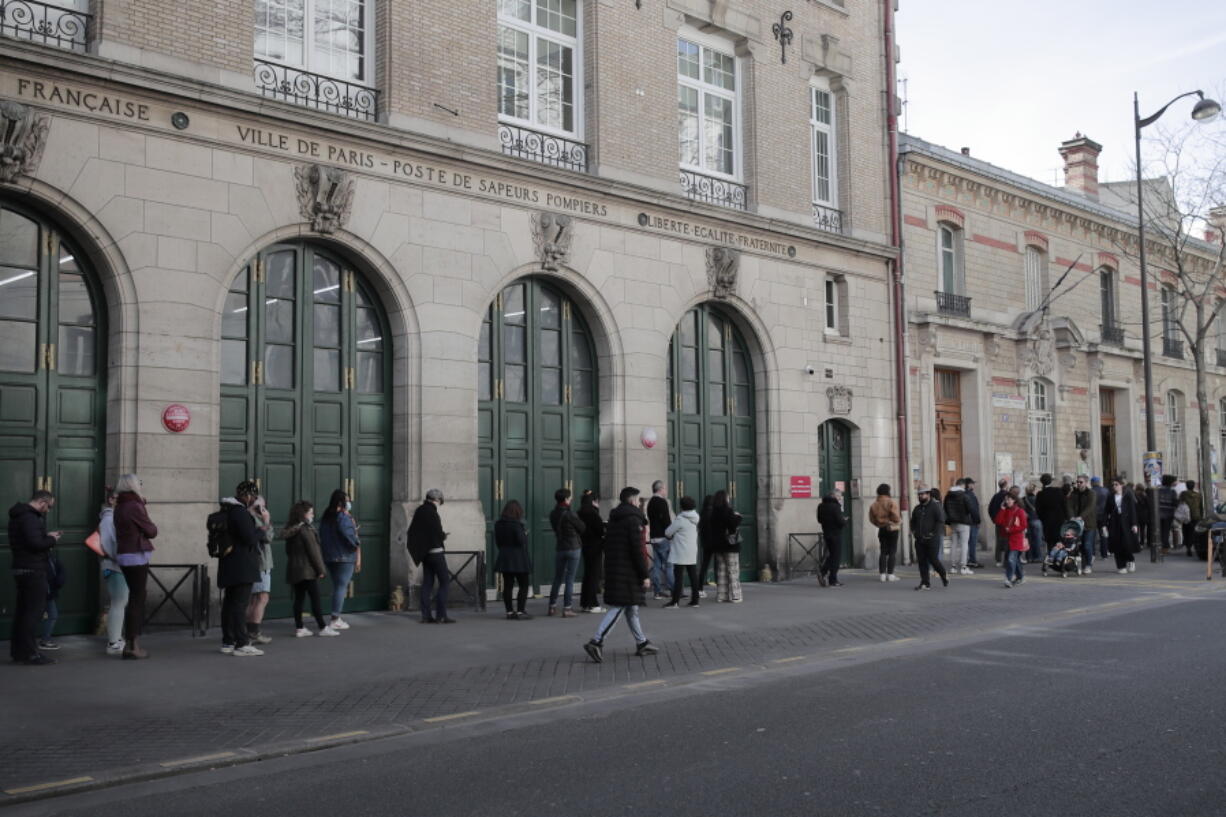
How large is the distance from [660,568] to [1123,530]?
938cm

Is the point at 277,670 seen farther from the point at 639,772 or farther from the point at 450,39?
the point at 450,39

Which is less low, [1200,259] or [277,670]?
[1200,259]

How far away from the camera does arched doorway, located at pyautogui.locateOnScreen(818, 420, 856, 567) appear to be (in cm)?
2144

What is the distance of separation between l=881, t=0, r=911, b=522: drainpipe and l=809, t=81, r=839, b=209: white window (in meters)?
1.51

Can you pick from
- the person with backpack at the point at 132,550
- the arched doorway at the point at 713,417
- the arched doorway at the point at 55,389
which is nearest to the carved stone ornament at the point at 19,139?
the arched doorway at the point at 55,389

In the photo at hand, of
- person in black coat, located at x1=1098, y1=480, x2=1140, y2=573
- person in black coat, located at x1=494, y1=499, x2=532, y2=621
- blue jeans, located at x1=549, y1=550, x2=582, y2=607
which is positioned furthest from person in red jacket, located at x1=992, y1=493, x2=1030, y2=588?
person in black coat, located at x1=494, y1=499, x2=532, y2=621

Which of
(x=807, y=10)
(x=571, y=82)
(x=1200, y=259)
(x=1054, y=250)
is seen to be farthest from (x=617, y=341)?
(x=1200, y=259)

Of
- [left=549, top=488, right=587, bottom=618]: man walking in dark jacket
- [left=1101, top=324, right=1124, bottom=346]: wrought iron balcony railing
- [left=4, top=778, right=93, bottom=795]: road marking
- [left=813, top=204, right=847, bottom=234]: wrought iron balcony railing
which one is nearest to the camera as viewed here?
[left=4, top=778, right=93, bottom=795]: road marking

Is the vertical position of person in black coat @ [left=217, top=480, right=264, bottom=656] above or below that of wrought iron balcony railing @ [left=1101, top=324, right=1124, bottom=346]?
below

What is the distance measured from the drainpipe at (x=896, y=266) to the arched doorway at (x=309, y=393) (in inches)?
454

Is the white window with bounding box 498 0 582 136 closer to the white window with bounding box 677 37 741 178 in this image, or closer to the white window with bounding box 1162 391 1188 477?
the white window with bounding box 677 37 741 178

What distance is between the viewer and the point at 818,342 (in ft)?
69.6

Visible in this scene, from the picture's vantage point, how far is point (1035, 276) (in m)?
28.0

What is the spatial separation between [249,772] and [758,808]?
327 centimetres
